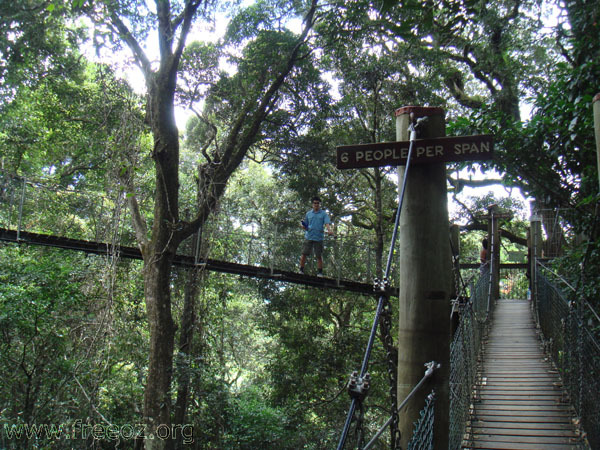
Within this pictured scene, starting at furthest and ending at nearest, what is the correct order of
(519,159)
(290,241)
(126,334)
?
(290,241)
(126,334)
(519,159)

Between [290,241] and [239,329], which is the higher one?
[290,241]

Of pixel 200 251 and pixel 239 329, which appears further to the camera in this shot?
pixel 239 329

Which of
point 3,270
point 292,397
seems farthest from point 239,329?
point 3,270

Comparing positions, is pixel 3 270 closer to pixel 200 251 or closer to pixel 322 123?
pixel 200 251

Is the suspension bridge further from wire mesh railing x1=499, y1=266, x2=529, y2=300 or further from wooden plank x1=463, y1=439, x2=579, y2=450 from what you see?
wire mesh railing x1=499, y1=266, x2=529, y2=300

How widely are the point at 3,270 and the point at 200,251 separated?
251 centimetres

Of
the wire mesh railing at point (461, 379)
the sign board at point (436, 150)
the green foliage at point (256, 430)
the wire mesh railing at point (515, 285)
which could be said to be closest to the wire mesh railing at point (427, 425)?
the wire mesh railing at point (461, 379)

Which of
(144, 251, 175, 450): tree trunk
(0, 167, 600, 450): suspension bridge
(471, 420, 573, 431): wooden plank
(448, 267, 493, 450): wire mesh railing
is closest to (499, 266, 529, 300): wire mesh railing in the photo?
(0, 167, 600, 450): suspension bridge

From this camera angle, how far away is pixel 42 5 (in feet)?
22.1

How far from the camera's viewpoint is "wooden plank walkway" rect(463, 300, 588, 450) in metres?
3.33

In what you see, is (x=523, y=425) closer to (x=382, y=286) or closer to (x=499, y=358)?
(x=499, y=358)

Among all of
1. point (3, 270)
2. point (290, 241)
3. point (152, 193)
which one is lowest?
point (3, 270)

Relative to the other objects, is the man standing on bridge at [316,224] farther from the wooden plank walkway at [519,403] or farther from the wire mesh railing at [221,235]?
the wooden plank walkway at [519,403]

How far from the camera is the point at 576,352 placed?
381cm
